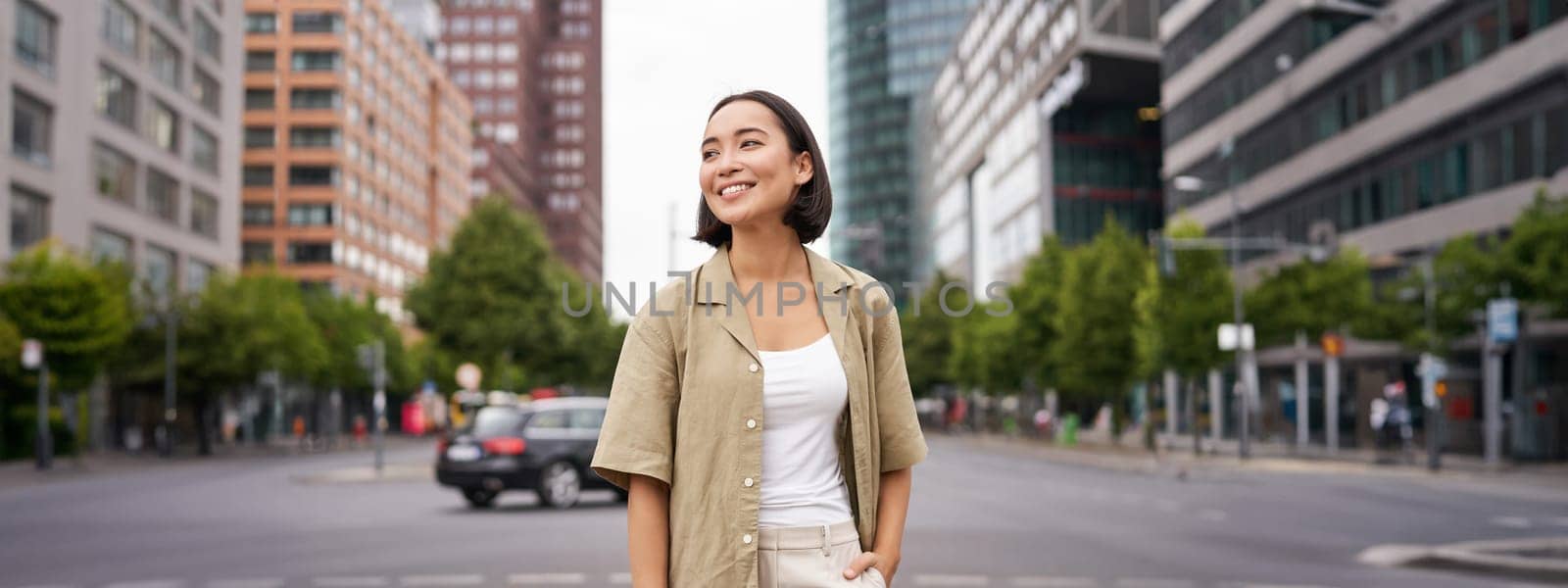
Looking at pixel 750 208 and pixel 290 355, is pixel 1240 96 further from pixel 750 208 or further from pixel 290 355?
pixel 750 208

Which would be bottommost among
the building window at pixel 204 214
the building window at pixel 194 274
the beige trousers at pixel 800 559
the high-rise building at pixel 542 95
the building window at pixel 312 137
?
the beige trousers at pixel 800 559

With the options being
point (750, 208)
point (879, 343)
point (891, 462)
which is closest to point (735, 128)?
point (750, 208)

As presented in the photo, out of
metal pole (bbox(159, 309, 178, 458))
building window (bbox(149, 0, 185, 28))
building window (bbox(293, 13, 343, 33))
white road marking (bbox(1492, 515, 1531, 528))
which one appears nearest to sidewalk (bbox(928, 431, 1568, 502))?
white road marking (bbox(1492, 515, 1531, 528))

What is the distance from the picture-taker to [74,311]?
124 ft

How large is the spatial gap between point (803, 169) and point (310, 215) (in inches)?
3506

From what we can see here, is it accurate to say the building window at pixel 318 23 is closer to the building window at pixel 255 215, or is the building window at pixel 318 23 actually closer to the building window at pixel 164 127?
the building window at pixel 255 215

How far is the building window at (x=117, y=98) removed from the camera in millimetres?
48938

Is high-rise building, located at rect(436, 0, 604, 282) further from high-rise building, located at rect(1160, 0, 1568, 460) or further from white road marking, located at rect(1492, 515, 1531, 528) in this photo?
white road marking, located at rect(1492, 515, 1531, 528)

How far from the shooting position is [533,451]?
20.3m

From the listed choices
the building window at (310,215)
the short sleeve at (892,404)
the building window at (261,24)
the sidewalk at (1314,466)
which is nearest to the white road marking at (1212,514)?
the sidewalk at (1314,466)

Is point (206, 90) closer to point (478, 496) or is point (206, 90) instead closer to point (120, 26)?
point (120, 26)

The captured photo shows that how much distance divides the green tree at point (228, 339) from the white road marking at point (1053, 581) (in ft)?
139

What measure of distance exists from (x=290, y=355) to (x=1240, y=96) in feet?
118

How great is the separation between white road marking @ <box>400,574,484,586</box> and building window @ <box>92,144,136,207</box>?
4206cm
